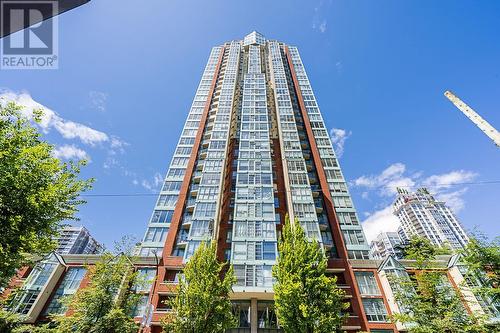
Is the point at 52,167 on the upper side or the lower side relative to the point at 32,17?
upper

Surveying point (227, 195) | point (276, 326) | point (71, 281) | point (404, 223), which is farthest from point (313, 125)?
point (404, 223)

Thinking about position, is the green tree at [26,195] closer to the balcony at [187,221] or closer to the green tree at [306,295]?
the green tree at [306,295]

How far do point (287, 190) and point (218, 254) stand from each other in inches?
576

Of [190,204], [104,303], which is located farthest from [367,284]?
[104,303]

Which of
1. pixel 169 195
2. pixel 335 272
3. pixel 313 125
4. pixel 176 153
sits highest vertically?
pixel 313 125

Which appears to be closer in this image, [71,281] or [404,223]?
[71,281]

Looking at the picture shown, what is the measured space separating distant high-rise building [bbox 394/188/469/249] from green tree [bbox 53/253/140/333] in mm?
137434

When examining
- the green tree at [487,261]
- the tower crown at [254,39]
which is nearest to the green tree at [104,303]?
the green tree at [487,261]

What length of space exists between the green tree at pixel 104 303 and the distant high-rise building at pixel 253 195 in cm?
711

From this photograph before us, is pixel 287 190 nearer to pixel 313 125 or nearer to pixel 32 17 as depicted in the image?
pixel 313 125

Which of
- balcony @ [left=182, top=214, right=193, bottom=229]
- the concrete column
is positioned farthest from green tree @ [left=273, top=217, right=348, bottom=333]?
balcony @ [left=182, top=214, right=193, bottom=229]

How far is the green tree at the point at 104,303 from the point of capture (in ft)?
56.2

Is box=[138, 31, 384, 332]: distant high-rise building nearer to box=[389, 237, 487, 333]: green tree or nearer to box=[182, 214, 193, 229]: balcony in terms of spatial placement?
box=[182, 214, 193, 229]: balcony

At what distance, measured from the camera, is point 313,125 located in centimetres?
4872
